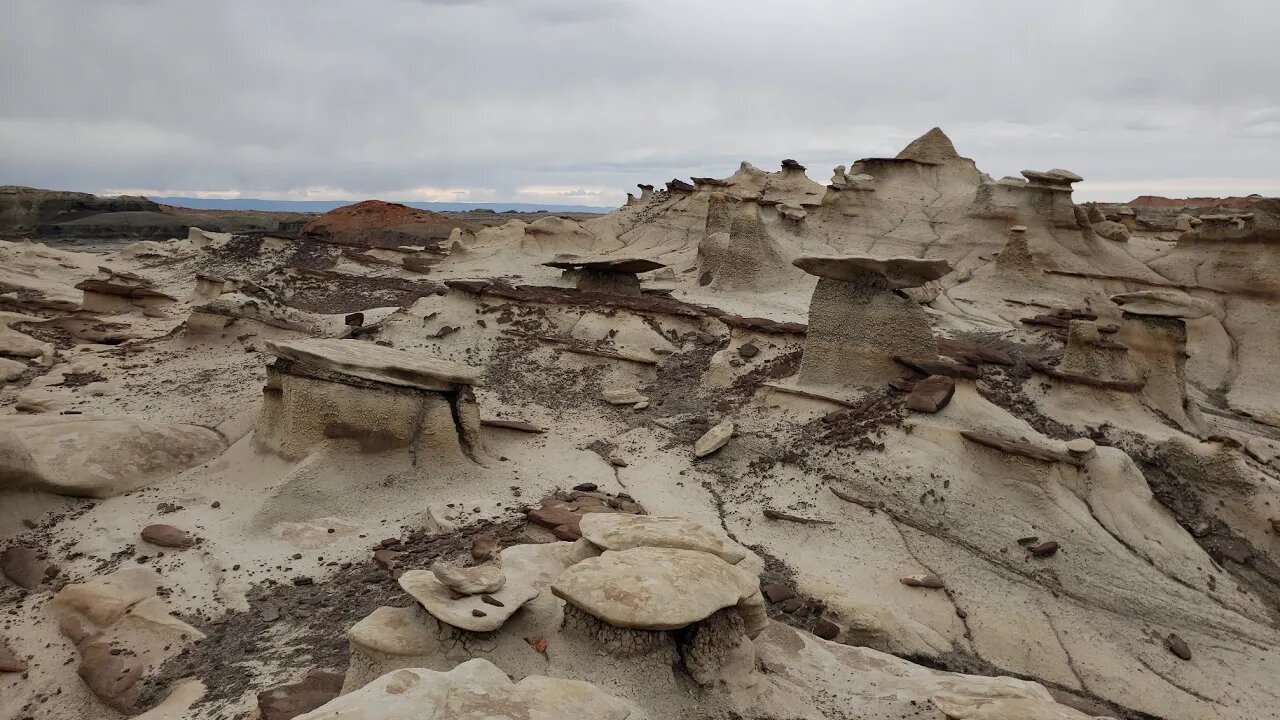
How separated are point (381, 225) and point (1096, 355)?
2664cm

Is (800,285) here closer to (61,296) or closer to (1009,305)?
(1009,305)

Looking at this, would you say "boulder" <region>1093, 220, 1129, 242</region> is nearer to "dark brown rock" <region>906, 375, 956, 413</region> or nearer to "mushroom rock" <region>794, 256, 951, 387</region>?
"mushroom rock" <region>794, 256, 951, 387</region>

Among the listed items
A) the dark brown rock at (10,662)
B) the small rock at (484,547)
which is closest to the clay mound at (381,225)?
the small rock at (484,547)

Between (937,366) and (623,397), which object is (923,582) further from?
(623,397)

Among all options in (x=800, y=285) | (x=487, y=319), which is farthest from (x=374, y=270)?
(x=800, y=285)

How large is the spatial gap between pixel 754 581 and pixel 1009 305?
11.7 m

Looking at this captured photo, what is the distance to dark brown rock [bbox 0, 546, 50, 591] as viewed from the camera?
5168 millimetres

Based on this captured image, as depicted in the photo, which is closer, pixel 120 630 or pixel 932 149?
pixel 120 630

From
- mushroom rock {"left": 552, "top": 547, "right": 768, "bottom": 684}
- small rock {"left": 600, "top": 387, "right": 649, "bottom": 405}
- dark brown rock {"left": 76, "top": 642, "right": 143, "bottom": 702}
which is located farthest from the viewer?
small rock {"left": 600, "top": 387, "right": 649, "bottom": 405}

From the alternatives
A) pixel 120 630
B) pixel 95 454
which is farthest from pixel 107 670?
pixel 95 454

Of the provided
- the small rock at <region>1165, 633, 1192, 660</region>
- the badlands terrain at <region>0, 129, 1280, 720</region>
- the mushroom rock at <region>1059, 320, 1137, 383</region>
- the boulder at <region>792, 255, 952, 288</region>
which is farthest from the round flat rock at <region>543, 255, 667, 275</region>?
the small rock at <region>1165, 633, 1192, 660</region>

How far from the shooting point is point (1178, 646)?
5523mm

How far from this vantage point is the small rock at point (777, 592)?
5477 millimetres

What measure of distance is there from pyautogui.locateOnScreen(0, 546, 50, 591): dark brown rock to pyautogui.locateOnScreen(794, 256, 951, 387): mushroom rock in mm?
6861
